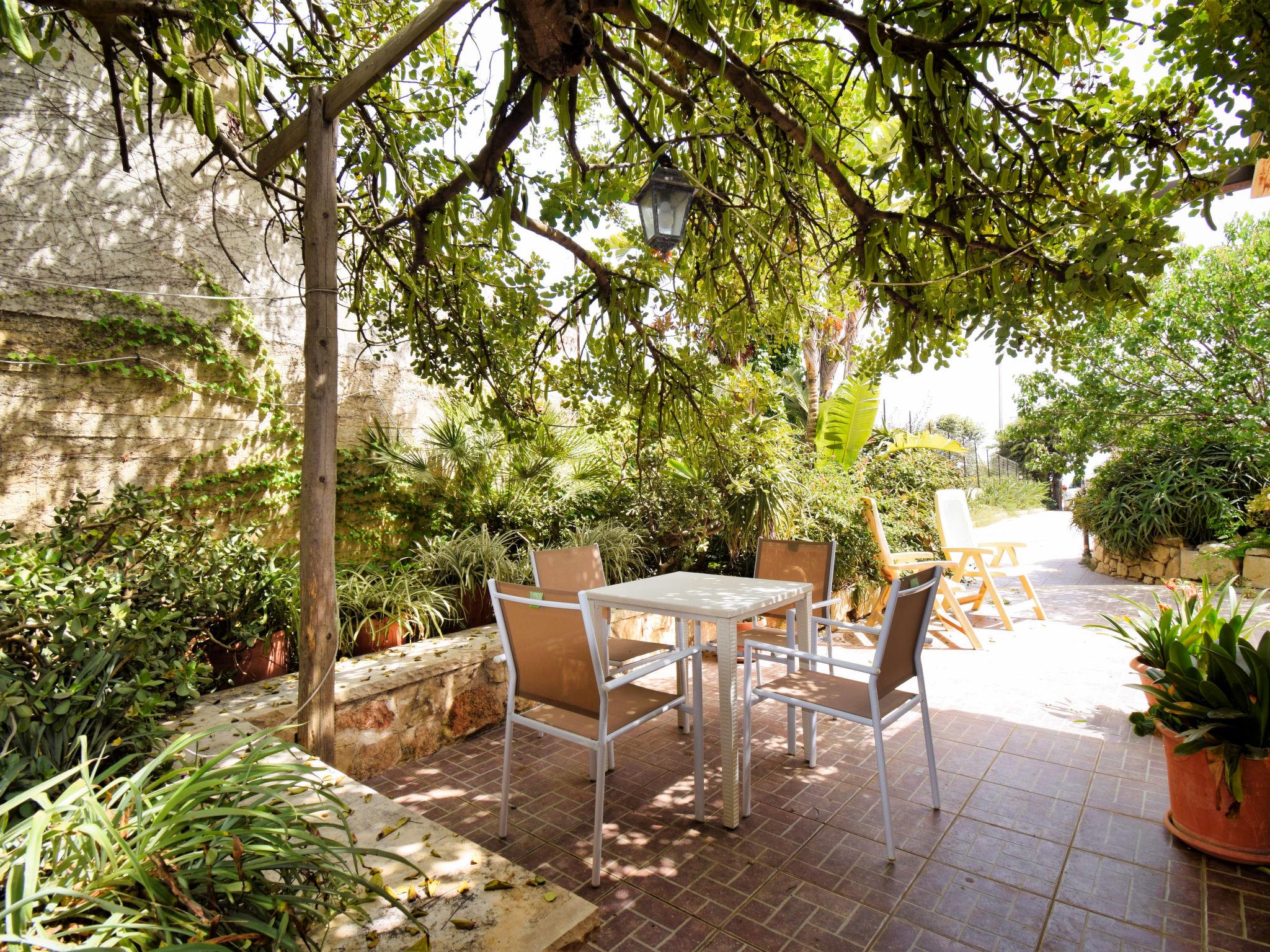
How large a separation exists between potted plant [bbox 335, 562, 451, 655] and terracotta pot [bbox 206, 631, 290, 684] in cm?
34

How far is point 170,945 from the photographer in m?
1.06

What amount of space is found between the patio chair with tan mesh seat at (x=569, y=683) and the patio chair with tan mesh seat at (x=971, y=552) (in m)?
4.46

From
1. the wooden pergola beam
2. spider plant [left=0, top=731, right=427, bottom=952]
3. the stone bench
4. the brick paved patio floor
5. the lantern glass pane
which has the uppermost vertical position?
the wooden pergola beam

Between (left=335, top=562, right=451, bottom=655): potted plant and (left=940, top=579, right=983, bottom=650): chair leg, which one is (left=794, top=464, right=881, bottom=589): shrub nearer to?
(left=940, top=579, right=983, bottom=650): chair leg

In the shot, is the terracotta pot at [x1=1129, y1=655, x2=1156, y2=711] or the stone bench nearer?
the stone bench

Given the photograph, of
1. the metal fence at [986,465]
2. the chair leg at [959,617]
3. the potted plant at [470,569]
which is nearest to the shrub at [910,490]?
the chair leg at [959,617]

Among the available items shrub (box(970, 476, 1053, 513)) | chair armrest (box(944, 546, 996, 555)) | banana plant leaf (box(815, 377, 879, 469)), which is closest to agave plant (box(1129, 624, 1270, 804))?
chair armrest (box(944, 546, 996, 555))

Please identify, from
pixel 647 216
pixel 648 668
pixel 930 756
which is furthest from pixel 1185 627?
pixel 647 216

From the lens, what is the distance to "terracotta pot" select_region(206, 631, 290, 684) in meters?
3.66

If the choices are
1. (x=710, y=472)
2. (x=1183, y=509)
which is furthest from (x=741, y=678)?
(x=1183, y=509)

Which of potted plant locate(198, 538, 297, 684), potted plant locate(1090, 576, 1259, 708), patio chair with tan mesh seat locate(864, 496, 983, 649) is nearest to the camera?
potted plant locate(1090, 576, 1259, 708)

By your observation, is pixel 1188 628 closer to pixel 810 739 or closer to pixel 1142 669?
pixel 1142 669

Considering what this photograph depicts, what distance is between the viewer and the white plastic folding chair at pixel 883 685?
2689mm

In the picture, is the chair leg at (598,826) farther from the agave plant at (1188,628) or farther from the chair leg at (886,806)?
the agave plant at (1188,628)
